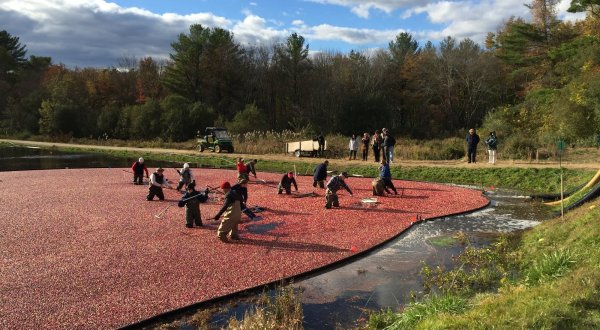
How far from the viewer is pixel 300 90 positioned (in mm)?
71312

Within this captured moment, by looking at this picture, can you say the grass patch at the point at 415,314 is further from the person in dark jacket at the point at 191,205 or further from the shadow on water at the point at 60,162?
the shadow on water at the point at 60,162

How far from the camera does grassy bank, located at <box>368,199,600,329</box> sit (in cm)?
639

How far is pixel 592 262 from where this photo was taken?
8594 millimetres

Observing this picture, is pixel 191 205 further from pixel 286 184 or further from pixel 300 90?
pixel 300 90

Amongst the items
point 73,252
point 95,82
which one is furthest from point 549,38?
point 95,82

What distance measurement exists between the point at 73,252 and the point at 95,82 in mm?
71566

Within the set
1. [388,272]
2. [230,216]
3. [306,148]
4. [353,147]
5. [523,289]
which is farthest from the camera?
[306,148]

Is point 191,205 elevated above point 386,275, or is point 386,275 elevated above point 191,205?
point 191,205

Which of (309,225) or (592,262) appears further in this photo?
(309,225)

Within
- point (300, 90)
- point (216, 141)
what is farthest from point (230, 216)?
point (300, 90)

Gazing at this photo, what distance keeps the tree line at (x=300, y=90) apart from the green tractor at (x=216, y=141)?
9218mm

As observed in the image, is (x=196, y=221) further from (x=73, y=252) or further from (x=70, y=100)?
(x=70, y=100)

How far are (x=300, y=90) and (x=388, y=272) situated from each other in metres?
62.2

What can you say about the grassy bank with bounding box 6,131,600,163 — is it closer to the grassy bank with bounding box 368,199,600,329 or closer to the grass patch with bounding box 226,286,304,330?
the grassy bank with bounding box 368,199,600,329
